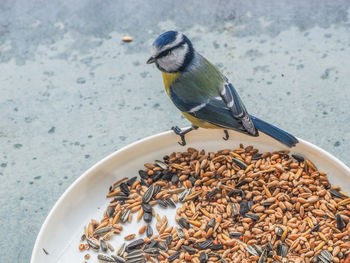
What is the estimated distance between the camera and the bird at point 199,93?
5.02 feet

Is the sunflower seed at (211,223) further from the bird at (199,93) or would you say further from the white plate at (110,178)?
the bird at (199,93)

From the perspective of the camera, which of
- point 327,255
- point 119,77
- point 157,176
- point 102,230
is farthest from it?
point 119,77

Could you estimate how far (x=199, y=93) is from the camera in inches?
62.3

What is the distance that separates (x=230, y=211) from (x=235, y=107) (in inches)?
13.2

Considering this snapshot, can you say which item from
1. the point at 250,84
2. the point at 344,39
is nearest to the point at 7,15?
the point at 250,84

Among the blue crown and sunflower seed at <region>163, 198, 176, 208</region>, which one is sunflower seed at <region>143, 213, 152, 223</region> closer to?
sunflower seed at <region>163, 198, 176, 208</region>

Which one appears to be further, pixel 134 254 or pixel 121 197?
pixel 121 197

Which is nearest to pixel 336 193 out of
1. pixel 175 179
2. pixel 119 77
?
pixel 175 179

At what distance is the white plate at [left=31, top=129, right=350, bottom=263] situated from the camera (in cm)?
149

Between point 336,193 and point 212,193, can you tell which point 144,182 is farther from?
Answer: point 336,193

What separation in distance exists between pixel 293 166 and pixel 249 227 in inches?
9.9

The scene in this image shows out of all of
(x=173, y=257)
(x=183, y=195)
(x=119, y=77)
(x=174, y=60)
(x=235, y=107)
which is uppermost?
(x=174, y=60)

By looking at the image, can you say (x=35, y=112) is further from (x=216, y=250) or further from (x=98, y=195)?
(x=216, y=250)

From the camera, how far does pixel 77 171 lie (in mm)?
1961
